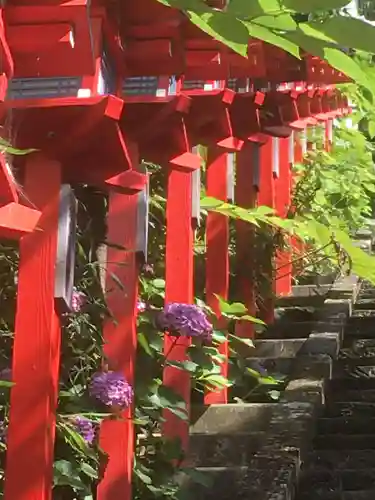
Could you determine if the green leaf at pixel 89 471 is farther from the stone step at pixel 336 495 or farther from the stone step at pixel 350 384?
the stone step at pixel 350 384

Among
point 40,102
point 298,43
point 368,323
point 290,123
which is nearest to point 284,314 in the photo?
point 368,323

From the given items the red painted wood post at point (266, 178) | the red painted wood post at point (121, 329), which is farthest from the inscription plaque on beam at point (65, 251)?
the red painted wood post at point (266, 178)

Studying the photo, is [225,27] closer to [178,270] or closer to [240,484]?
[178,270]

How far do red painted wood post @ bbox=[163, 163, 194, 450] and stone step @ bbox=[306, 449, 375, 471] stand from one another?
64cm

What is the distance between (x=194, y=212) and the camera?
341cm

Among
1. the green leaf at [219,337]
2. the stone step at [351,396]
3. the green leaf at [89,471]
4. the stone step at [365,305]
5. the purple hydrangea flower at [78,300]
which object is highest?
the stone step at [365,305]

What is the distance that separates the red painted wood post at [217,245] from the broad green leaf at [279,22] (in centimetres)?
288

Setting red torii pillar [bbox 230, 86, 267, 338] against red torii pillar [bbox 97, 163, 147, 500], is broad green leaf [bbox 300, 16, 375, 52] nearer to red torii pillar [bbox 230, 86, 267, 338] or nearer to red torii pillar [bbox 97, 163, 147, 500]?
red torii pillar [bbox 97, 163, 147, 500]

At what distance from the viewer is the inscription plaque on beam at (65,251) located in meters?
Result: 2.11

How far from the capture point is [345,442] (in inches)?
151

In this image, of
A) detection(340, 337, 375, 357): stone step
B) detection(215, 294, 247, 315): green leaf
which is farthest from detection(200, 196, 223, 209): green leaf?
detection(340, 337, 375, 357): stone step

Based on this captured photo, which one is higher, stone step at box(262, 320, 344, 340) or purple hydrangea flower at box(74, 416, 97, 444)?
stone step at box(262, 320, 344, 340)

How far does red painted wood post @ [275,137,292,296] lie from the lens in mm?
5602

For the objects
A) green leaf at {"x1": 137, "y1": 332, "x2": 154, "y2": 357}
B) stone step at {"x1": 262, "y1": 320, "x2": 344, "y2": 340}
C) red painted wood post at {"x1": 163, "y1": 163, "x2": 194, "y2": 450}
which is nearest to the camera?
green leaf at {"x1": 137, "y1": 332, "x2": 154, "y2": 357}
